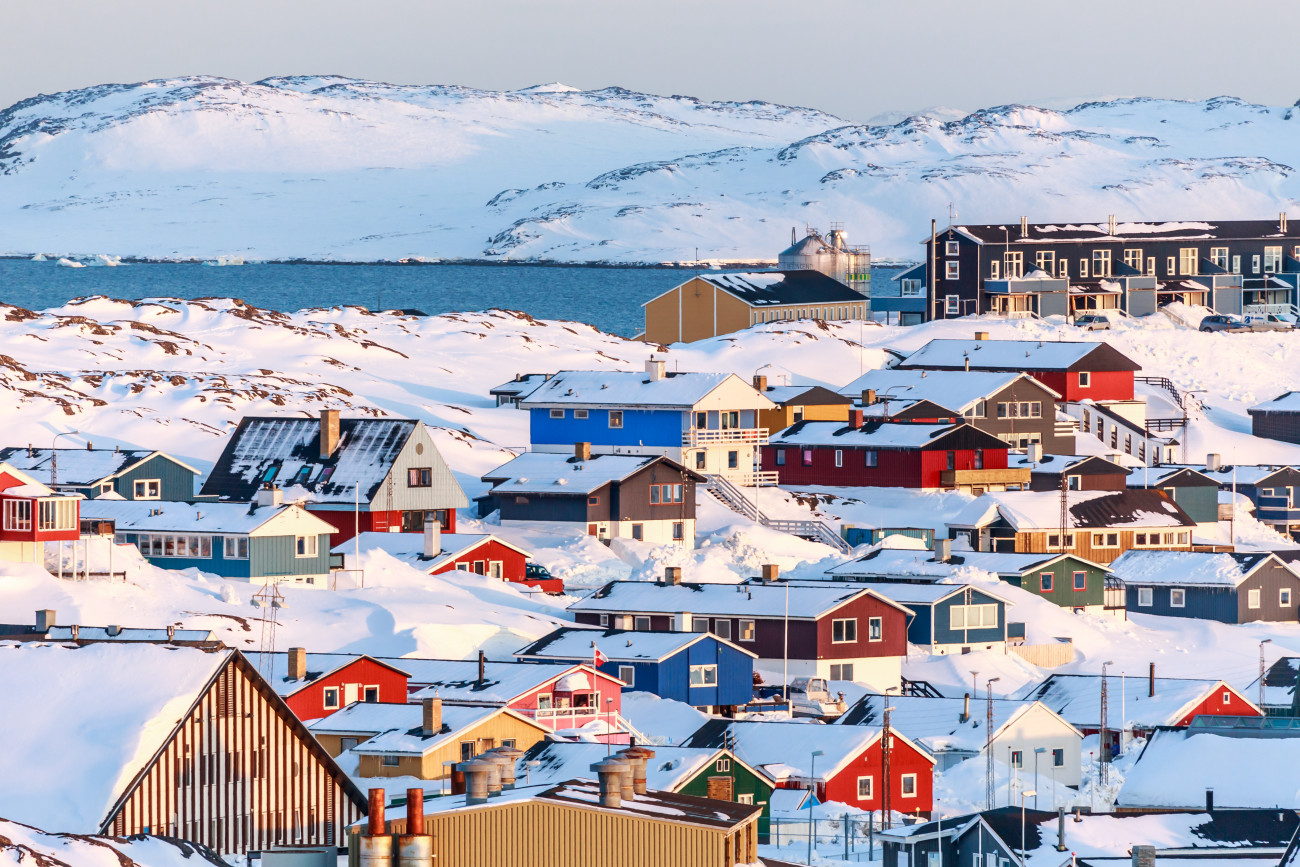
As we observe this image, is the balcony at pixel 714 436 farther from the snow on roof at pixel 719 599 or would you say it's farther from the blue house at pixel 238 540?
the blue house at pixel 238 540

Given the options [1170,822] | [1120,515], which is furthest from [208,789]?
[1120,515]

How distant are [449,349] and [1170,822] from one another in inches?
2722

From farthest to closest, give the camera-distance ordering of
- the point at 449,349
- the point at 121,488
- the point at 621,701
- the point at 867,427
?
the point at 449,349
the point at 867,427
the point at 121,488
the point at 621,701

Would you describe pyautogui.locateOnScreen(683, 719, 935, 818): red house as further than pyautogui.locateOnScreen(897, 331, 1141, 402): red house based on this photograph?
No

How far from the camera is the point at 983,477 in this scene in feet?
236

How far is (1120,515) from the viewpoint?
→ 66375 mm

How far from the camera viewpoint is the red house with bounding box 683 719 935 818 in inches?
1492

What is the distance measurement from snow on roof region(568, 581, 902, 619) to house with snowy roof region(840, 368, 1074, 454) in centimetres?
2692

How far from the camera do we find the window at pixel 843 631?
49594 mm

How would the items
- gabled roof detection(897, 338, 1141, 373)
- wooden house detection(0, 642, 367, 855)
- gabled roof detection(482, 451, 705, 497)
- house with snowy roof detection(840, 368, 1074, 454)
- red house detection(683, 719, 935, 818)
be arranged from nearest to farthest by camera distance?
wooden house detection(0, 642, 367, 855), red house detection(683, 719, 935, 818), gabled roof detection(482, 451, 705, 497), house with snowy roof detection(840, 368, 1074, 454), gabled roof detection(897, 338, 1141, 373)

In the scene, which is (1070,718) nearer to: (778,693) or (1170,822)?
(778,693)

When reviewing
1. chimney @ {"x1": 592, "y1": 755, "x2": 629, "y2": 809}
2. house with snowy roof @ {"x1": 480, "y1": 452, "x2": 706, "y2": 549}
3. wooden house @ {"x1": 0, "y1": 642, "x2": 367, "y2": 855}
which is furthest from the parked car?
chimney @ {"x1": 592, "y1": 755, "x2": 629, "y2": 809}

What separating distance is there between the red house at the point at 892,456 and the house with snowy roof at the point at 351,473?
571 inches

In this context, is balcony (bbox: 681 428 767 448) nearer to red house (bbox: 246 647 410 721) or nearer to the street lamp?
red house (bbox: 246 647 410 721)
